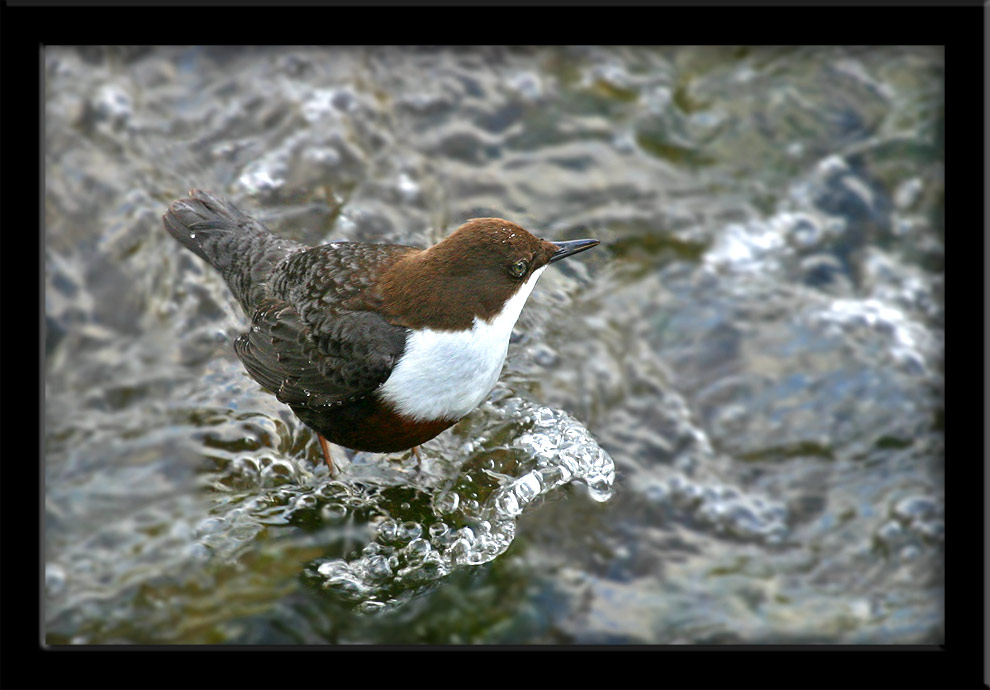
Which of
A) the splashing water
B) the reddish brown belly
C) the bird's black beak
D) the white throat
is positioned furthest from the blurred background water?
the bird's black beak

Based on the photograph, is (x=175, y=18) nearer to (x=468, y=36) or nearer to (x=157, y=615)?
(x=468, y=36)

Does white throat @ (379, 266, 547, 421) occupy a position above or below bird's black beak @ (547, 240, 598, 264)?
below

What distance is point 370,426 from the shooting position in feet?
11.3

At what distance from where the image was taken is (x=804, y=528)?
388cm

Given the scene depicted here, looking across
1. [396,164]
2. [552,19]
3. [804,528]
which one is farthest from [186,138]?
[804,528]

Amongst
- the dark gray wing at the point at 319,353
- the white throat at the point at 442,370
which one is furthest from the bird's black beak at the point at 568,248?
the dark gray wing at the point at 319,353

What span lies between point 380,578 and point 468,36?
1.95m

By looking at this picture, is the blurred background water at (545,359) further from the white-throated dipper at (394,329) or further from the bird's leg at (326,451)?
the white-throated dipper at (394,329)

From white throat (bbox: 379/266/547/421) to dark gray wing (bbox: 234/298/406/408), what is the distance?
0.21ft

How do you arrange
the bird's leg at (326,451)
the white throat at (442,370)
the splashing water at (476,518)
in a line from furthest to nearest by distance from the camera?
the bird's leg at (326,451) < the splashing water at (476,518) < the white throat at (442,370)

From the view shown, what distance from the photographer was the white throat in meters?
3.30

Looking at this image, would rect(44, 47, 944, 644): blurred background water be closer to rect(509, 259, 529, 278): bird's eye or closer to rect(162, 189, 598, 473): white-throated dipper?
rect(162, 189, 598, 473): white-throated dipper

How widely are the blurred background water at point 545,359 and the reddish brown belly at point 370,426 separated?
0.32m

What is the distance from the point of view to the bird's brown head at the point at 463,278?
130 inches
